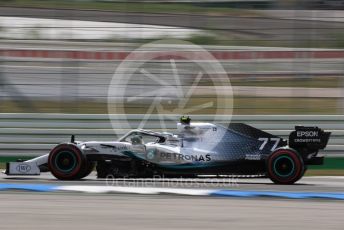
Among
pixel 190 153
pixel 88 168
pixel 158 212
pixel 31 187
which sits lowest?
pixel 158 212

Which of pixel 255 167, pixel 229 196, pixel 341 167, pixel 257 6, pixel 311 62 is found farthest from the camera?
pixel 257 6

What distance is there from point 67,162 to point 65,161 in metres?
0.03

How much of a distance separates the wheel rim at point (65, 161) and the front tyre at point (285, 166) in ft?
9.37

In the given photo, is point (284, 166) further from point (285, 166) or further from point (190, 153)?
point (190, 153)

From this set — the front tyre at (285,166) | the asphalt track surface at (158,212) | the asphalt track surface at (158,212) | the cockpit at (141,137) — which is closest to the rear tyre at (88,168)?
the cockpit at (141,137)

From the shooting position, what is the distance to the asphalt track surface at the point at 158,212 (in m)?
7.27

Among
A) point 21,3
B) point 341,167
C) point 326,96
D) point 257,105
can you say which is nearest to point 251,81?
point 257,105

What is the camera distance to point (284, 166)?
11414 millimetres

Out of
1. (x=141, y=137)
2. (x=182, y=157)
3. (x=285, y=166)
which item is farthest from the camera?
(x=141, y=137)

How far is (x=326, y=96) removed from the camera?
15.4 m

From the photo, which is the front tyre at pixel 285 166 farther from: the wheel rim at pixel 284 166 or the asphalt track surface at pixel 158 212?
the asphalt track surface at pixel 158 212

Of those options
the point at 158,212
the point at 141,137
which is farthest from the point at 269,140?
the point at 158,212

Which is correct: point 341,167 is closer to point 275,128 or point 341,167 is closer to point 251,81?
point 275,128

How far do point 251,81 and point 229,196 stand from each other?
20.6 ft
